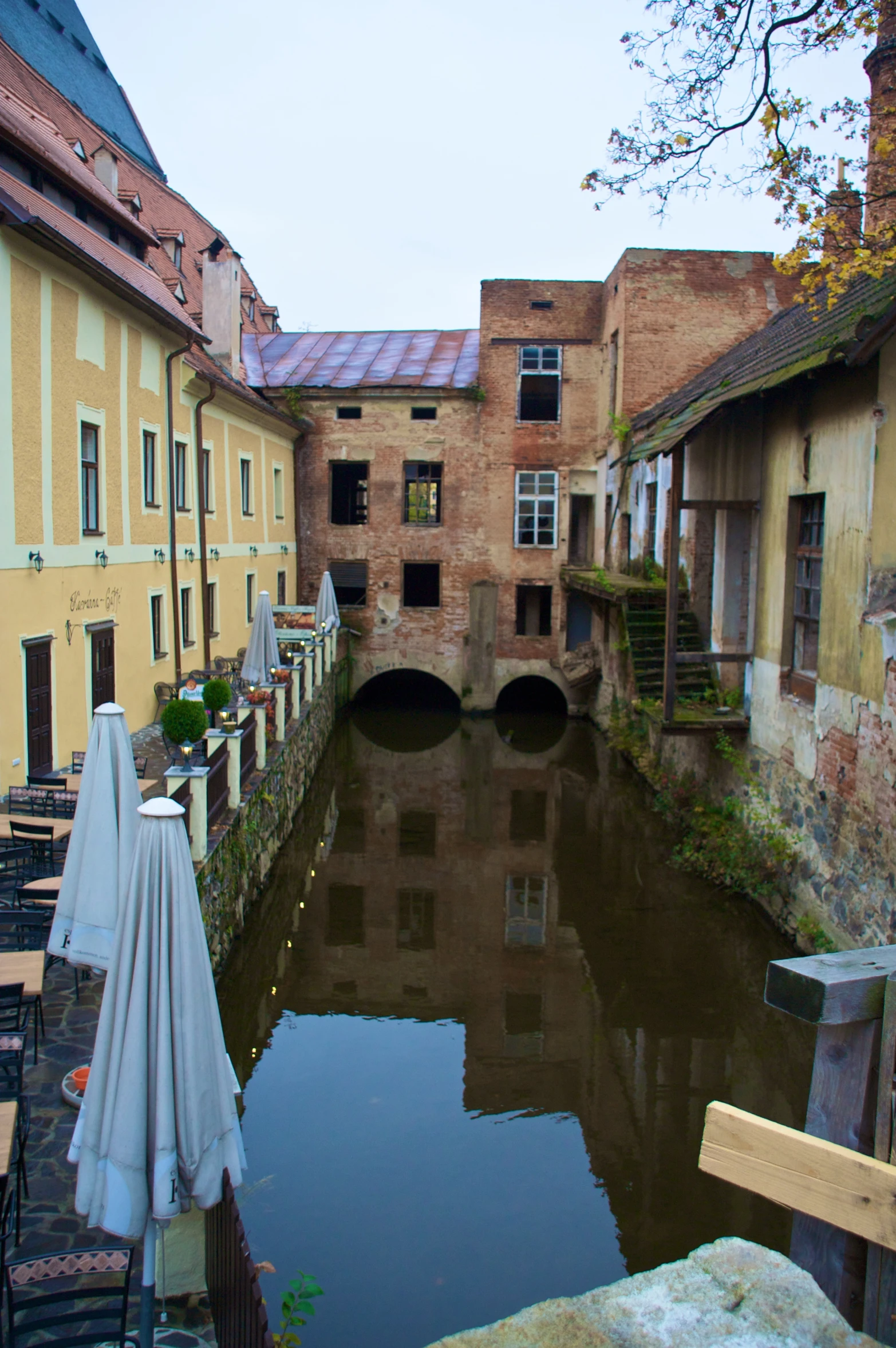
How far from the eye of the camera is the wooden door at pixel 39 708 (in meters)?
10.2

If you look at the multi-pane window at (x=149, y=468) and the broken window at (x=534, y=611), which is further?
the broken window at (x=534, y=611)

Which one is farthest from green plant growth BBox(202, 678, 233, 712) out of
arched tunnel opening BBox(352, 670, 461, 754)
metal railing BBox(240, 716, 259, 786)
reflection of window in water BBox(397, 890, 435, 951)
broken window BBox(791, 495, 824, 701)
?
arched tunnel opening BBox(352, 670, 461, 754)

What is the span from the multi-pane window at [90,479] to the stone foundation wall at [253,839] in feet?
12.2

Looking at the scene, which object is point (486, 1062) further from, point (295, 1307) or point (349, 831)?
point (349, 831)

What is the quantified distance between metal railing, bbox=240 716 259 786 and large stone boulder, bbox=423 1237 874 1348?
902cm

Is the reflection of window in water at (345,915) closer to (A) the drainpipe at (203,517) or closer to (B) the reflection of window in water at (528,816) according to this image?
(B) the reflection of window in water at (528,816)

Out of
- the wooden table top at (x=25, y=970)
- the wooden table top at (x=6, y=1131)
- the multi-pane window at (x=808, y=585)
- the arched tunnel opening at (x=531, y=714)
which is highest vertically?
the multi-pane window at (x=808, y=585)

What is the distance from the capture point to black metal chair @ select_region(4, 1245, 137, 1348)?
371 cm

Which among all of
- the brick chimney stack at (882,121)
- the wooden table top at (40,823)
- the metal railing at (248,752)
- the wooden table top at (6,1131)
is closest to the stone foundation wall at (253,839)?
the metal railing at (248,752)

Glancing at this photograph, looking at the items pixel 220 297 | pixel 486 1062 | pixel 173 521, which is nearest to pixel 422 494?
pixel 220 297

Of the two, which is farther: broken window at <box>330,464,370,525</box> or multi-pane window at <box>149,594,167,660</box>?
broken window at <box>330,464,370,525</box>

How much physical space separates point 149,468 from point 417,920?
7.51m

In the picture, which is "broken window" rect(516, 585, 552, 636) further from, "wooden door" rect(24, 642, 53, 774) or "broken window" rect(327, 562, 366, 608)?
"wooden door" rect(24, 642, 53, 774)

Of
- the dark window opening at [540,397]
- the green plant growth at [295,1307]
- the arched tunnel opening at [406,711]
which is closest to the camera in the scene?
the green plant growth at [295,1307]
